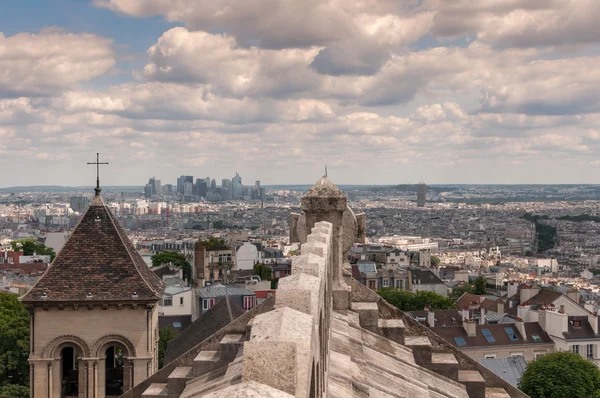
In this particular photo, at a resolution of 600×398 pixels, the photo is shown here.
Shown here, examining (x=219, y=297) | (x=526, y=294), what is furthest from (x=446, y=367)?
(x=526, y=294)

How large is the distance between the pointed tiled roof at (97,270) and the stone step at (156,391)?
8856mm

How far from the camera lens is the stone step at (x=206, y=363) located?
948 centimetres

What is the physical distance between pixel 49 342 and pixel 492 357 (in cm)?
4206

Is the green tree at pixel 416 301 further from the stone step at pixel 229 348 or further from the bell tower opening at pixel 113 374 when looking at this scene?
the stone step at pixel 229 348

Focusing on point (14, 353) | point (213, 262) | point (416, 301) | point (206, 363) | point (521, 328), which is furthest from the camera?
point (213, 262)

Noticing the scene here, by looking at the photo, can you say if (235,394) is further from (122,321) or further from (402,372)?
(122,321)

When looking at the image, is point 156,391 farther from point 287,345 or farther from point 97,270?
point 97,270

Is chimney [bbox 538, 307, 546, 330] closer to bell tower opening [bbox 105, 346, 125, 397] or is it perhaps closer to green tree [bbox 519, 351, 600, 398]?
green tree [bbox 519, 351, 600, 398]

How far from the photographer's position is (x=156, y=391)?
10164mm

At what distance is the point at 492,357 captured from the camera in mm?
56156

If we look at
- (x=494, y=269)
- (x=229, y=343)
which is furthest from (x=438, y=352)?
(x=494, y=269)

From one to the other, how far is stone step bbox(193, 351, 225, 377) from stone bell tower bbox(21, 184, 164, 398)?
31.3 feet

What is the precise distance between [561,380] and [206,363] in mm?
37124

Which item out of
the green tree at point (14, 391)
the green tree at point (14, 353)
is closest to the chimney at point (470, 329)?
the green tree at point (14, 353)
